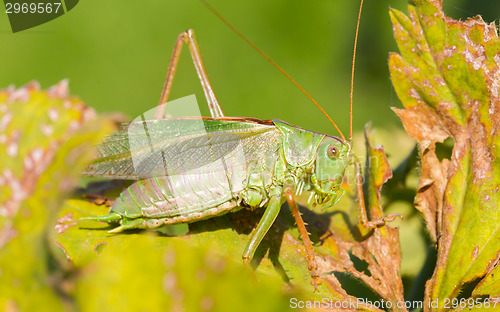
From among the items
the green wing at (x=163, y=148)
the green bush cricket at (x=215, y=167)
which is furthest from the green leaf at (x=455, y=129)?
the green wing at (x=163, y=148)

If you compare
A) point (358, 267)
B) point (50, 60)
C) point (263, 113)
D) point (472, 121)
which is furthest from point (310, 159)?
point (50, 60)

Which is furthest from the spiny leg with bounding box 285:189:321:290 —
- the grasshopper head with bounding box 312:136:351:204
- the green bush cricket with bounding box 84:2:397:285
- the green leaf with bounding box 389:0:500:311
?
the green leaf with bounding box 389:0:500:311

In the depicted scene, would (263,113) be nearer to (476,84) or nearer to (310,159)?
(310,159)

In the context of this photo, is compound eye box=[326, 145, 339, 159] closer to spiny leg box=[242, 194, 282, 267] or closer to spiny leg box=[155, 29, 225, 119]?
spiny leg box=[242, 194, 282, 267]

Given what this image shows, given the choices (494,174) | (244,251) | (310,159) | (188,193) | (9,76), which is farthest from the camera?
(9,76)

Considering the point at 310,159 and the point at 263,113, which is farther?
the point at 263,113

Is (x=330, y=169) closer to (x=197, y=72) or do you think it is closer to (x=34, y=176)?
(x=197, y=72)

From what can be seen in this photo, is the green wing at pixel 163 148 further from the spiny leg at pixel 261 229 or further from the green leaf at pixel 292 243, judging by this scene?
the spiny leg at pixel 261 229
